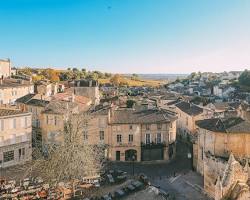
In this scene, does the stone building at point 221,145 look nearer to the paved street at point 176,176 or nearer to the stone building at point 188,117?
the paved street at point 176,176

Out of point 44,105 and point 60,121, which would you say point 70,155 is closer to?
point 60,121

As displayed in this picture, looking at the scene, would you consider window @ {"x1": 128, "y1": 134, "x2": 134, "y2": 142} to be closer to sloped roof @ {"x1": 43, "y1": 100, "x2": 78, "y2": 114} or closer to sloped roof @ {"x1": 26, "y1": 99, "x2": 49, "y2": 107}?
sloped roof @ {"x1": 43, "y1": 100, "x2": 78, "y2": 114}

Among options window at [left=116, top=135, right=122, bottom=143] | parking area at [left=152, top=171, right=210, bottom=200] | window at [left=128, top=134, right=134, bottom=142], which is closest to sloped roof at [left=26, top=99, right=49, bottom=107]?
window at [left=116, top=135, right=122, bottom=143]

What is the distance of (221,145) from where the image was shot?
133ft

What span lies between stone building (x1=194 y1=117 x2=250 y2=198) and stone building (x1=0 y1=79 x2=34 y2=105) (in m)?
40.5

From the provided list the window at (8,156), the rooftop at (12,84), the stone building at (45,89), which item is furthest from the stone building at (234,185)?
the stone building at (45,89)

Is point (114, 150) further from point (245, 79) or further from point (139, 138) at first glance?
point (245, 79)

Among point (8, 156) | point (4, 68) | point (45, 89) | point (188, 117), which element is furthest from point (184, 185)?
point (4, 68)

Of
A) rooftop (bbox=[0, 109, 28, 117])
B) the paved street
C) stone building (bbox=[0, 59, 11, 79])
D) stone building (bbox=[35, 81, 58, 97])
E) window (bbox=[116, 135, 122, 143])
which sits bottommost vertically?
the paved street

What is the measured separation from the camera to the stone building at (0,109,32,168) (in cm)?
4678

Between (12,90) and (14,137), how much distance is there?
88.9 ft

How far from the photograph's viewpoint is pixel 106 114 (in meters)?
53.1

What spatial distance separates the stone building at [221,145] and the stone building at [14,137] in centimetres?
2412

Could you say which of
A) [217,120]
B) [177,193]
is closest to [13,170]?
[177,193]
